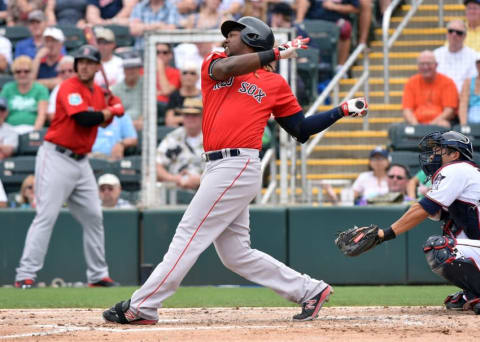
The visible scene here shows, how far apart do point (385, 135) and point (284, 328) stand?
243 inches

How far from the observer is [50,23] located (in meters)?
13.2

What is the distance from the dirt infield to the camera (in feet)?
14.7

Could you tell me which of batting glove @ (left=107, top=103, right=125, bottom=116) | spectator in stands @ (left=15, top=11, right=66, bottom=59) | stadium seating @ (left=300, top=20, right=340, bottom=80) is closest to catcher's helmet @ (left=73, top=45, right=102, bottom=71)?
batting glove @ (left=107, top=103, right=125, bottom=116)

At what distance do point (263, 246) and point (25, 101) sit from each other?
3.75m

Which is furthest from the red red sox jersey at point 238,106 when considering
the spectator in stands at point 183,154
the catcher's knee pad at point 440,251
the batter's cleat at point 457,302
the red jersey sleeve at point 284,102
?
the spectator in stands at point 183,154

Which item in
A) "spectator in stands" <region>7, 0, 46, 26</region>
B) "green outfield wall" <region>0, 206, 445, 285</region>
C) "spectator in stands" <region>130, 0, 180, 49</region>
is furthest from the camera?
"spectator in stands" <region>7, 0, 46, 26</region>

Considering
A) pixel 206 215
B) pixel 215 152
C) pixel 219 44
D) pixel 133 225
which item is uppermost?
pixel 219 44

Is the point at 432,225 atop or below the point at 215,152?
below

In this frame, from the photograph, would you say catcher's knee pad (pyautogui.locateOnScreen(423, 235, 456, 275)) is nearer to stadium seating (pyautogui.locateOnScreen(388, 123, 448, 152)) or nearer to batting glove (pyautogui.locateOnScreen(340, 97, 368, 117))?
batting glove (pyautogui.locateOnScreen(340, 97, 368, 117))

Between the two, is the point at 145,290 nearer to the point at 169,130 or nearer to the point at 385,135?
the point at 169,130

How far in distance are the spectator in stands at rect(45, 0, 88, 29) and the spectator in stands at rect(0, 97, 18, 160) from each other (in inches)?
119

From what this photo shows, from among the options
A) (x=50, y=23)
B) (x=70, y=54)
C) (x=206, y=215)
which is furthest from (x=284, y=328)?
(x=50, y=23)

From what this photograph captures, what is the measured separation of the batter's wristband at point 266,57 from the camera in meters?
4.97

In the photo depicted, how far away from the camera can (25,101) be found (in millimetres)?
11047
